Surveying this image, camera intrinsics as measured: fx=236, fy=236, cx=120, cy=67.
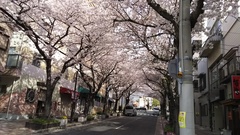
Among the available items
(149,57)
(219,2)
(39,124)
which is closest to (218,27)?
(149,57)

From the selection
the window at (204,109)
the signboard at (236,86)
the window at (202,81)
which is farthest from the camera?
the window at (202,81)

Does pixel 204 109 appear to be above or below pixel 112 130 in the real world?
above

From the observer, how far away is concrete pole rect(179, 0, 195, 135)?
5008 millimetres

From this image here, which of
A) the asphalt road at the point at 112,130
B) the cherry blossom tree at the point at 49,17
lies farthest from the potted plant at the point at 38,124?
the asphalt road at the point at 112,130

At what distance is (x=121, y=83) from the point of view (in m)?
42.8

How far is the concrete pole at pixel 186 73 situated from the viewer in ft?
16.4

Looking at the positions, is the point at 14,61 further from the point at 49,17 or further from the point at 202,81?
the point at 202,81

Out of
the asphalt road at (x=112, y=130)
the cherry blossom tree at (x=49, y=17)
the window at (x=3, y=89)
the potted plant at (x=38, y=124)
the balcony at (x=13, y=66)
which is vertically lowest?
the asphalt road at (x=112, y=130)

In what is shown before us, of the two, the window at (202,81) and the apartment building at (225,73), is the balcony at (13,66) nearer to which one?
the apartment building at (225,73)

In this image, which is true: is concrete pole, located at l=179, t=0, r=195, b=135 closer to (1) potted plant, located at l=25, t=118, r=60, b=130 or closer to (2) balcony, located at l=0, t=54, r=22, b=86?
(1) potted plant, located at l=25, t=118, r=60, b=130

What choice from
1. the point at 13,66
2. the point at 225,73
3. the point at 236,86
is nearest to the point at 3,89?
the point at 13,66

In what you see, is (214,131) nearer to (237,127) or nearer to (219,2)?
(237,127)

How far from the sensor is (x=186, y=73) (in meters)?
5.29

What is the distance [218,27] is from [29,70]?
723 inches
